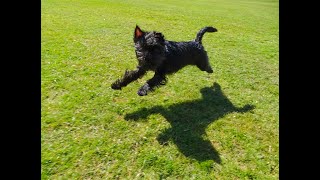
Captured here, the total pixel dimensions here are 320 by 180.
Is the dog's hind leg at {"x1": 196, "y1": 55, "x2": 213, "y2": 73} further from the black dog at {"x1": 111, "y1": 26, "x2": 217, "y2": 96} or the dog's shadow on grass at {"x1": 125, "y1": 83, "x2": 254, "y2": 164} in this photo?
the dog's shadow on grass at {"x1": 125, "y1": 83, "x2": 254, "y2": 164}

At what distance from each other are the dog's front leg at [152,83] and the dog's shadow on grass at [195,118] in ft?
2.30

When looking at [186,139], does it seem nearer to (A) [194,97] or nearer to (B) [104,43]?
(A) [194,97]

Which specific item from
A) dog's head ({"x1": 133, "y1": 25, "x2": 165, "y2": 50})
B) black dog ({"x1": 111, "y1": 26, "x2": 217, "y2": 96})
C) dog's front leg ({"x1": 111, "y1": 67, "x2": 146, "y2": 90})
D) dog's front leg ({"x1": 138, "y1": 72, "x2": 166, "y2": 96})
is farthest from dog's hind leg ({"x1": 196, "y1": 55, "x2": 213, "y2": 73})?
dog's front leg ({"x1": 111, "y1": 67, "x2": 146, "y2": 90})

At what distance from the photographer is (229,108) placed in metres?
7.88

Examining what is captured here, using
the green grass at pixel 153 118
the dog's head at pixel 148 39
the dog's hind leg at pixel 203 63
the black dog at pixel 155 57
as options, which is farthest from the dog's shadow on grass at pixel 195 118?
the dog's head at pixel 148 39

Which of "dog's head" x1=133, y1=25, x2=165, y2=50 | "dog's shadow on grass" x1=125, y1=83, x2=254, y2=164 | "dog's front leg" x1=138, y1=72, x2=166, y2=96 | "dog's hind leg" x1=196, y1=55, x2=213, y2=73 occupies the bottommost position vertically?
"dog's shadow on grass" x1=125, y1=83, x2=254, y2=164

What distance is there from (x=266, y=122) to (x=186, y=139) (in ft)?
7.89

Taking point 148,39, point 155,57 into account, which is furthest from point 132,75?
point 148,39

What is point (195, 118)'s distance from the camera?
283 inches

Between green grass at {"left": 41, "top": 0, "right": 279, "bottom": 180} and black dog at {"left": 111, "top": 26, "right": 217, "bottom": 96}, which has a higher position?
black dog at {"left": 111, "top": 26, "right": 217, "bottom": 96}

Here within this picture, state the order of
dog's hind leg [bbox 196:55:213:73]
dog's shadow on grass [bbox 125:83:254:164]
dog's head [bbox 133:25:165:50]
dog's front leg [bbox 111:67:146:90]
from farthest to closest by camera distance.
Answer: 1. dog's hind leg [bbox 196:55:213:73]
2. dog's front leg [bbox 111:67:146:90]
3. dog's head [bbox 133:25:165:50]
4. dog's shadow on grass [bbox 125:83:254:164]

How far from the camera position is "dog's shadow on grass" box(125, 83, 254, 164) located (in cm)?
603

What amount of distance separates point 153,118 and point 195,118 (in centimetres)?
107

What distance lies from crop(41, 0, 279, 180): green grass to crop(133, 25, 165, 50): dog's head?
5.41 feet
